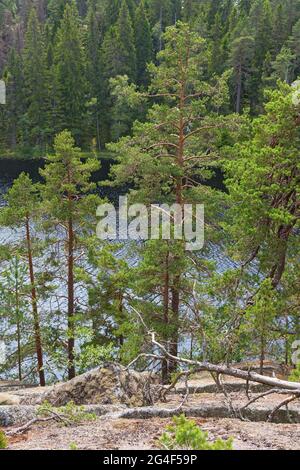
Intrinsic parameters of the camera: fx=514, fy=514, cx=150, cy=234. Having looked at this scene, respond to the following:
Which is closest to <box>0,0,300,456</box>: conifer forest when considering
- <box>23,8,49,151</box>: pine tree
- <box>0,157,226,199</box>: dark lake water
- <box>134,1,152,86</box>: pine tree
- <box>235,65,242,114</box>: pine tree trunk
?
<box>0,157,226,199</box>: dark lake water

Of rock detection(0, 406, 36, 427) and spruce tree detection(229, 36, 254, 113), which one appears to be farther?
spruce tree detection(229, 36, 254, 113)

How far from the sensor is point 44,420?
7734 mm

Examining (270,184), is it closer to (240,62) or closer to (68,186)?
(68,186)

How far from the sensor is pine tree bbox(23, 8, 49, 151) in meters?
62.8

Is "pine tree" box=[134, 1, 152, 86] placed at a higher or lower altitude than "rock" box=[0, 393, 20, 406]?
higher

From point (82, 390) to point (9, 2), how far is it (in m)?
94.4

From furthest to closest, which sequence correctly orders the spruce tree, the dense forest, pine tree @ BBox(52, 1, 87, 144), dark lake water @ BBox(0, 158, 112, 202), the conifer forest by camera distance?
1. pine tree @ BBox(52, 1, 87, 144)
2. the spruce tree
3. dark lake water @ BBox(0, 158, 112, 202)
4. the dense forest
5. the conifer forest

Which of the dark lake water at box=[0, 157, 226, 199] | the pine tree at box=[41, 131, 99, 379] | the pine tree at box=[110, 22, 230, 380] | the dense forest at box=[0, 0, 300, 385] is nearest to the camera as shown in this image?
the dense forest at box=[0, 0, 300, 385]

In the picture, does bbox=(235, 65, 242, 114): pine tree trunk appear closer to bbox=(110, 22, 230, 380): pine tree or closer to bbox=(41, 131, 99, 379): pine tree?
bbox=(110, 22, 230, 380): pine tree

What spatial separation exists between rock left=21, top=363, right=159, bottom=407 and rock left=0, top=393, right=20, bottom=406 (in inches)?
59.4

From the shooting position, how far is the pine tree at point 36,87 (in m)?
62.8

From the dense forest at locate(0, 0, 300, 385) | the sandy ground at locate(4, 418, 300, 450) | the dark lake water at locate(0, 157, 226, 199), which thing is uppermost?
the dark lake water at locate(0, 157, 226, 199)

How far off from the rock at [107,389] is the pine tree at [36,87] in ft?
185

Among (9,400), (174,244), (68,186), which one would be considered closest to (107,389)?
(9,400)
